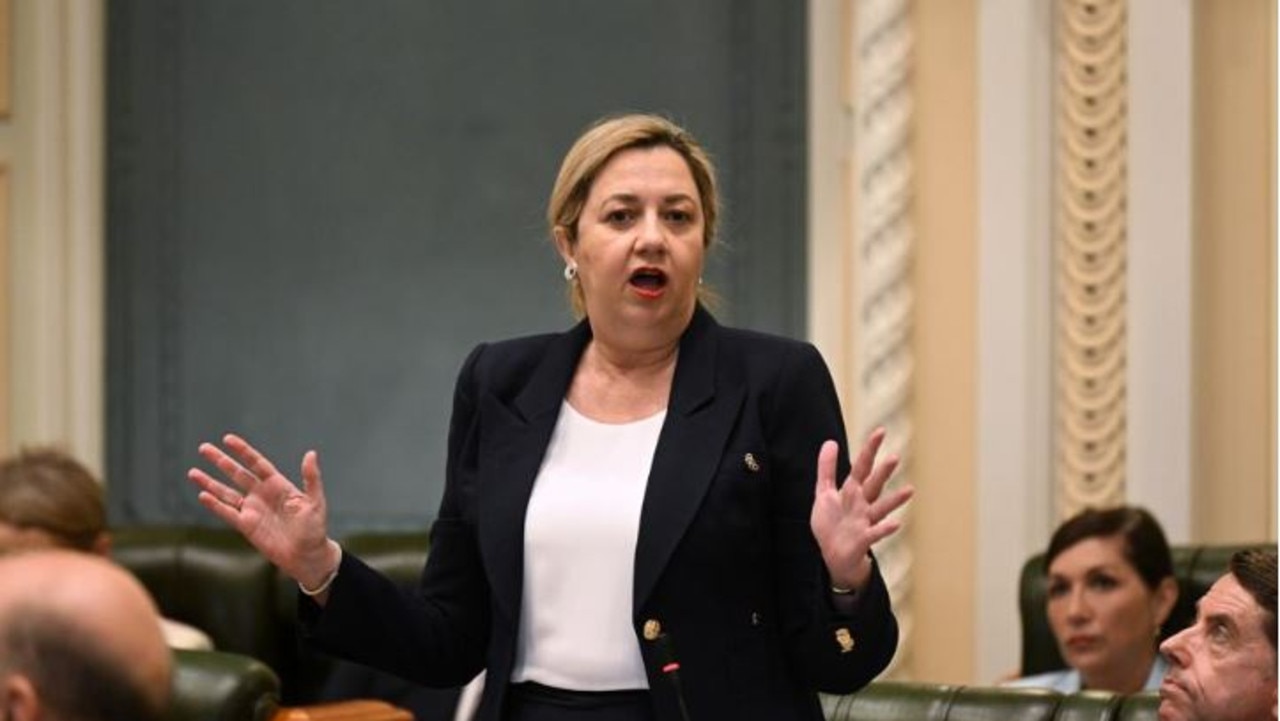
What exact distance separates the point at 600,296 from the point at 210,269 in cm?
413

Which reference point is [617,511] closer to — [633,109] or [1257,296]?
[1257,296]

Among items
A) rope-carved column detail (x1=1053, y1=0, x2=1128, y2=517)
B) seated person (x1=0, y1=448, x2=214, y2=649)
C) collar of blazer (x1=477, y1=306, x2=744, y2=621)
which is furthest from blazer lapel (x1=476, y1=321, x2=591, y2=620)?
rope-carved column detail (x1=1053, y1=0, x2=1128, y2=517)

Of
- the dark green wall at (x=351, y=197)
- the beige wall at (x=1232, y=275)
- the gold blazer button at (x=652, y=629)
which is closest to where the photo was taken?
the gold blazer button at (x=652, y=629)

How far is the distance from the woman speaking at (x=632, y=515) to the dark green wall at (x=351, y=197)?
371 centimetres

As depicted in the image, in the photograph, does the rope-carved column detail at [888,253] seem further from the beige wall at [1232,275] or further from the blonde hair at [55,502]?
the blonde hair at [55,502]

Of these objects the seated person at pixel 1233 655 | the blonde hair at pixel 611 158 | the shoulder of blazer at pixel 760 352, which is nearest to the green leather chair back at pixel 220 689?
the blonde hair at pixel 611 158

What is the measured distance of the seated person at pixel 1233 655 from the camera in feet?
11.0

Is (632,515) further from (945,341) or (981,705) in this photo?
(945,341)

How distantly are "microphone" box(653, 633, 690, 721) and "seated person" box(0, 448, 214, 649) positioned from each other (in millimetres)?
1907

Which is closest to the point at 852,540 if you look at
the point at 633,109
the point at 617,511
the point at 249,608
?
the point at 617,511

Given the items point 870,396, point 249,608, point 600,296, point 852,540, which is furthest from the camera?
point 870,396

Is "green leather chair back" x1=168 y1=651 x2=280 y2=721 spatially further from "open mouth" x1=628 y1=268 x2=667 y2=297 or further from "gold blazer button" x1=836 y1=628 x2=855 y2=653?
"gold blazer button" x1=836 y1=628 x2=855 y2=653

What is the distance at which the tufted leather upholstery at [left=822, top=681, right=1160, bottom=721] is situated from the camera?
396 cm

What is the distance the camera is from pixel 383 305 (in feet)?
23.6
